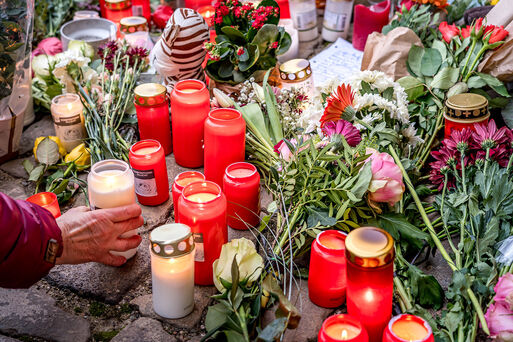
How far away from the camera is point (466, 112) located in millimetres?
1565

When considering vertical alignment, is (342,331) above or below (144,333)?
above

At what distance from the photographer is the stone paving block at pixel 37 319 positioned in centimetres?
125

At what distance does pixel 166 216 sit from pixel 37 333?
50 cm

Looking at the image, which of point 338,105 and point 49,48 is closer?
point 338,105

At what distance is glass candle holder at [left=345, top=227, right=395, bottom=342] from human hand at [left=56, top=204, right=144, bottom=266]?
1.86 ft

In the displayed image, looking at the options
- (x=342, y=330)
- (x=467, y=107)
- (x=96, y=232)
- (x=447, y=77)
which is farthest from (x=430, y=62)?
(x=96, y=232)

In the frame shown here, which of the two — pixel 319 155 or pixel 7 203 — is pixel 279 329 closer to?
pixel 319 155

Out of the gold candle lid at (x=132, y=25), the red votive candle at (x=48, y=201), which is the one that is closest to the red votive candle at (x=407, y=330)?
the red votive candle at (x=48, y=201)

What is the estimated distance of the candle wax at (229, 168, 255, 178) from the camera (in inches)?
58.8

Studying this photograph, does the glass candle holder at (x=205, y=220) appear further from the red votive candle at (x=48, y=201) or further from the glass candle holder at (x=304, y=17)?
the glass candle holder at (x=304, y=17)

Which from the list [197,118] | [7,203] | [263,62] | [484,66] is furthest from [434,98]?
[7,203]

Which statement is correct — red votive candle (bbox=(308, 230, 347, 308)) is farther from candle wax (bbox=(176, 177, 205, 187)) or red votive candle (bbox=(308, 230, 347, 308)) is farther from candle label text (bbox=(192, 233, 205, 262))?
candle wax (bbox=(176, 177, 205, 187))

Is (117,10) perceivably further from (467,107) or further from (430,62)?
(467,107)

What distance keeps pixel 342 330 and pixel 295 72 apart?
1.01 meters
